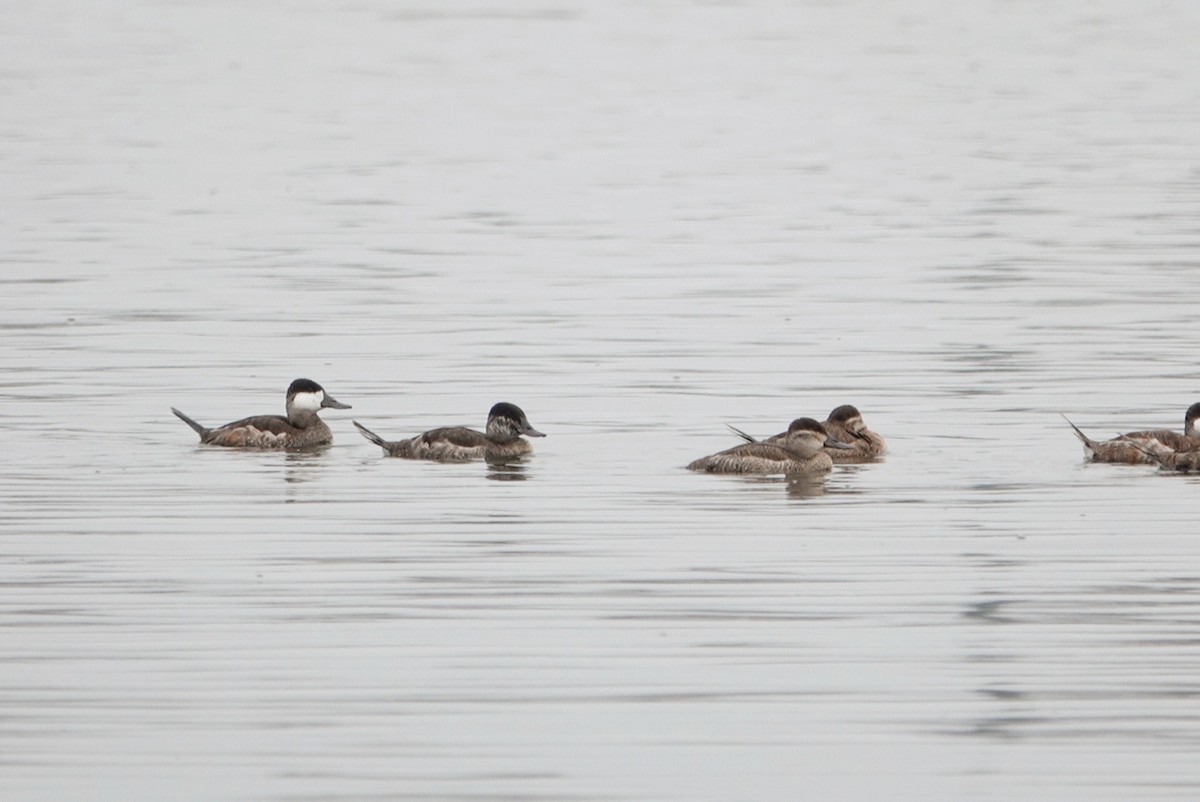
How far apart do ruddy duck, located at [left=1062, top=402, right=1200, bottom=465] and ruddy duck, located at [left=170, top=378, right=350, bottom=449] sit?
17.1 ft

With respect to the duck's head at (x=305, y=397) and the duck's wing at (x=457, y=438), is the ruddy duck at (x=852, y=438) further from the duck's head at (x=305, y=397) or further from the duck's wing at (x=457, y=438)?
the duck's head at (x=305, y=397)

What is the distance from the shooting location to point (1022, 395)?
19984 mm

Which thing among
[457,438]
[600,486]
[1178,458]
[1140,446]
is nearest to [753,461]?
[600,486]

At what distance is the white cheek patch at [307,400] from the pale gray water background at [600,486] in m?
0.53

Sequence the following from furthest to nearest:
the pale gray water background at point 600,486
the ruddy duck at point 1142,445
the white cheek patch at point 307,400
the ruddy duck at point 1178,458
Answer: the white cheek patch at point 307,400
the ruddy duck at point 1142,445
the ruddy duck at point 1178,458
the pale gray water background at point 600,486

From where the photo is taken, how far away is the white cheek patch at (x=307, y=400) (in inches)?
719

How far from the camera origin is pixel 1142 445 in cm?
1647

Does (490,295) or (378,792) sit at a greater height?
(490,295)

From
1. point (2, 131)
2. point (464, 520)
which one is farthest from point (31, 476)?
point (2, 131)

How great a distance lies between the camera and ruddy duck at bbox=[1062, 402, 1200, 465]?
54.0 ft

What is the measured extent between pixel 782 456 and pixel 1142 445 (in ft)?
7.29

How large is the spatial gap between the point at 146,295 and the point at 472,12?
252ft

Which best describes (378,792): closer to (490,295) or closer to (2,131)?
(490,295)

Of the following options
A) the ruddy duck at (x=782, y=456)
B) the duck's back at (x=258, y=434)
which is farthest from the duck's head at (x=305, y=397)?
the ruddy duck at (x=782, y=456)
